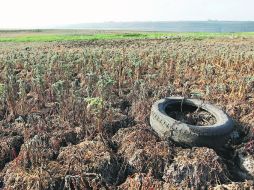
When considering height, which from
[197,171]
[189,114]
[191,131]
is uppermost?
[191,131]

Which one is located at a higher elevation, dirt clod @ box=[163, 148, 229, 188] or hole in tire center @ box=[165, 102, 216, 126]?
hole in tire center @ box=[165, 102, 216, 126]

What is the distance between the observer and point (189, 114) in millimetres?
8625

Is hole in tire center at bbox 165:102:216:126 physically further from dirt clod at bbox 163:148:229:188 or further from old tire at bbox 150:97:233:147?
dirt clod at bbox 163:148:229:188

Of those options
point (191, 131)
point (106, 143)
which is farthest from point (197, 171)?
point (106, 143)

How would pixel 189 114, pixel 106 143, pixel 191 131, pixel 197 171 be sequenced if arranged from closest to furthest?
pixel 197 171 < pixel 191 131 < pixel 106 143 < pixel 189 114

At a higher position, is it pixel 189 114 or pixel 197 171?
pixel 189 114

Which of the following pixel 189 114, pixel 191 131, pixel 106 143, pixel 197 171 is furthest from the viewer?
pixel 189 114

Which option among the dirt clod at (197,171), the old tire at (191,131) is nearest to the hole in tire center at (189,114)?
the old tire at (191,131)

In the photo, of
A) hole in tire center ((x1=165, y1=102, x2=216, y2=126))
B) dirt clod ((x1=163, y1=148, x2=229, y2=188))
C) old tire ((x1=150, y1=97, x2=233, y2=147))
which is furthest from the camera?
hole in tire center ((x1=165, y1=102, x2=216, y2=126))

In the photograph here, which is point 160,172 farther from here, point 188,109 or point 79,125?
point 188,109

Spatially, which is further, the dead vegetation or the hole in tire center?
the hole in tire center

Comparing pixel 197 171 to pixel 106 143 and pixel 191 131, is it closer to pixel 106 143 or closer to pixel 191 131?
pixel 191 131

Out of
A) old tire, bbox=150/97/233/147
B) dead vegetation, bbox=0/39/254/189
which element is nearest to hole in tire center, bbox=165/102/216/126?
dead vegetation, bbox=0/39/254/189

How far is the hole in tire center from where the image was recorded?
27.5ft
